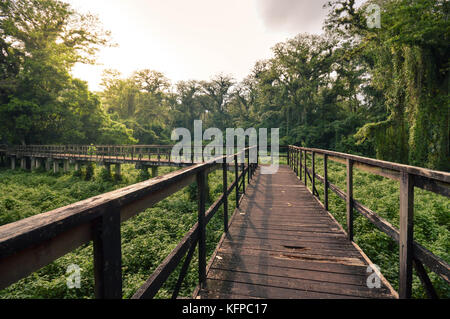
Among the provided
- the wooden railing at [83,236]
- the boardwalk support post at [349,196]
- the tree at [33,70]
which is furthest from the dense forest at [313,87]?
the wooden railing at [83,236]

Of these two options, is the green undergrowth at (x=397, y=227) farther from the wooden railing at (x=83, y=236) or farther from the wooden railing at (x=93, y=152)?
the wooden railing at (x=93, y=152)

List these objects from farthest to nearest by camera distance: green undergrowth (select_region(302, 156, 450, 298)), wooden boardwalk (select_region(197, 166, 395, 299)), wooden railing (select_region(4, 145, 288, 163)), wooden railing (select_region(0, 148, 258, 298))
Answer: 1. wooden railing (select_region(4, 145, 288, 163))
2. green undergrowth (select_region(302, 156, 450, 298))
3. wooden boardwalk (select_region(197, 166, 395, 299))
4. wooden railing (select_region(0, 148, 258, 298))

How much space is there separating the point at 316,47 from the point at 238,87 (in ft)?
63.9

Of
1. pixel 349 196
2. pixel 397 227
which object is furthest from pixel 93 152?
pixel 397 227

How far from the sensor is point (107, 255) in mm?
979

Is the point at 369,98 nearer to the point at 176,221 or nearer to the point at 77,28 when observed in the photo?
the point at 176,221

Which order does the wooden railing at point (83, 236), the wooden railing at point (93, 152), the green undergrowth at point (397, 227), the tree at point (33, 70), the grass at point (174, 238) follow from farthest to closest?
the tree at point (33, 70), the wooden railing at point (93, 152), the grass at point (174, 238), the green undergrowth at point (397, 227), the wooden railing at point (83, 236)

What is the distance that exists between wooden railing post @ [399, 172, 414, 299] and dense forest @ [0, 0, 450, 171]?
10411mm

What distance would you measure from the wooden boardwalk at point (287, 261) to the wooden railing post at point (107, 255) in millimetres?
1467

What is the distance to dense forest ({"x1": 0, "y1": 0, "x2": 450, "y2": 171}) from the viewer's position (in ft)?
31.2

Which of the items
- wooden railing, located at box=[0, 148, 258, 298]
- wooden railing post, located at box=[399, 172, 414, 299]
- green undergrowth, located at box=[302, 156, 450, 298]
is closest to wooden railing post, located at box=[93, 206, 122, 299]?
wooden railing, located at box=[0, 148, 258, 298]

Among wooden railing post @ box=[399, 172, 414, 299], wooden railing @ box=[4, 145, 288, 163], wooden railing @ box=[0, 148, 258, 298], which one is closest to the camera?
wooden railing @ box=[0, 148, 258, 298]

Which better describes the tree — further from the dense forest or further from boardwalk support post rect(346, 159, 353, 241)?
boardwalk support post rect(346, 159, 353, 241)

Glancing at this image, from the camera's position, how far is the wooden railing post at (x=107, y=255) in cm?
95
